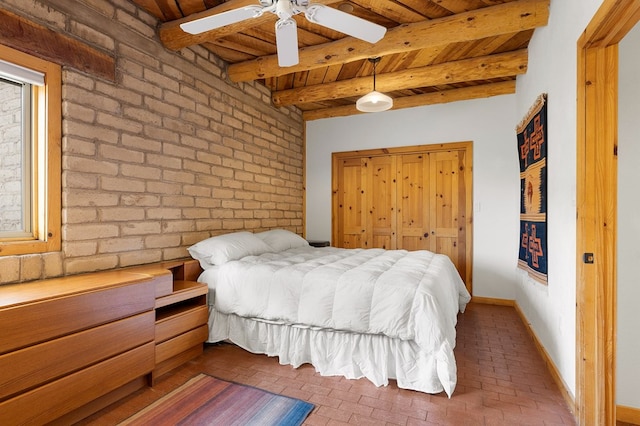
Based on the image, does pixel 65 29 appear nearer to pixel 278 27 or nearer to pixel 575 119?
pixel 278 27

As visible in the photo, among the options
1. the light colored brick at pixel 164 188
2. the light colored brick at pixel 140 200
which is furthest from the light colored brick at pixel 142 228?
the light colored brick at pixel 164 188

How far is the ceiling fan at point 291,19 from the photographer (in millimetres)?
1842

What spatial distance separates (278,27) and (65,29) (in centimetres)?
138

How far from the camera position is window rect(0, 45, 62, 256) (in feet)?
6.42

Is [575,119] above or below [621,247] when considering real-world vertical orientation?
above

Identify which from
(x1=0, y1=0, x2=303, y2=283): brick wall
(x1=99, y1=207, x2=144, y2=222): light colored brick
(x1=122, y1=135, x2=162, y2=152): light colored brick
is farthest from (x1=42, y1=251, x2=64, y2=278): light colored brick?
(x1=122, y1=135, x2=162, y2=152): light colored brick

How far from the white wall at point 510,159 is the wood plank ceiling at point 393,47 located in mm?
196

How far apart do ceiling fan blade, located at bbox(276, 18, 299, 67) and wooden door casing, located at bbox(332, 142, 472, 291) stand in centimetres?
262

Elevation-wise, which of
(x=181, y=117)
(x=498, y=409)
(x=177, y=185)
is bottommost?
(x=498, y=409)

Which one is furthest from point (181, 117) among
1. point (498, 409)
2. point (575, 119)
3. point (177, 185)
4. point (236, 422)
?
point (498, 409)

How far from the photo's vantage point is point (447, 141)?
4.34 m

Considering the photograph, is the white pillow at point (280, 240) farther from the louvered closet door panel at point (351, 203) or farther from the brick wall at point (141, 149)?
the louvered closet door panel at point (351, 203)

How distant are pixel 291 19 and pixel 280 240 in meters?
2.33

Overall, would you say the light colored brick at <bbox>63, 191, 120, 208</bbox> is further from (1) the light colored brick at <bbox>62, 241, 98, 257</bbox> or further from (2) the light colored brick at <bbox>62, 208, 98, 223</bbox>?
(1) the light colored brick at <bbox>62, 241, 98, 257</bbox>
